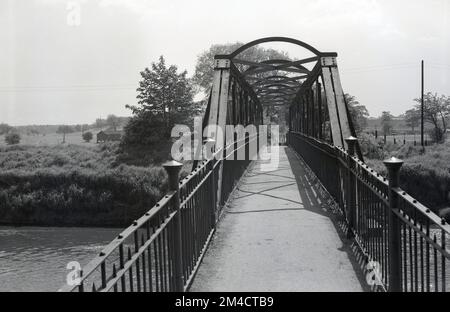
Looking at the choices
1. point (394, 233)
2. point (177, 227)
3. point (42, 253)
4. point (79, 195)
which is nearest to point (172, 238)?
point (177, 227)

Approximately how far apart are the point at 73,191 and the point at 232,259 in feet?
97.4

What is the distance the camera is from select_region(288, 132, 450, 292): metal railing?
329 cm

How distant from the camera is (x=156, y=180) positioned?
34.0 m

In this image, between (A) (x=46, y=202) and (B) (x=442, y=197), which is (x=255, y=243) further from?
(A) (x=46, y=202)

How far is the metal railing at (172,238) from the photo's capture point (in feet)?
8.88

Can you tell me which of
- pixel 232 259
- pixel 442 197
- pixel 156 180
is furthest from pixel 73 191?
pixel 232 259

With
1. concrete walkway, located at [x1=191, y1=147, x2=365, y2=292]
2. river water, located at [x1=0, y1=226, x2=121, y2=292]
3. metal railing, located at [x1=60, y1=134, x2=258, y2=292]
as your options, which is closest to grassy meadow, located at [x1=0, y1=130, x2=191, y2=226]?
river water, located at [x1=0, y1=226, x2=121, y2=292]

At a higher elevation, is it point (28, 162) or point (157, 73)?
point (157, 73)

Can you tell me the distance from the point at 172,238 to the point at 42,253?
67.0 ft

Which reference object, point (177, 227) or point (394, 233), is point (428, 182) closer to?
point (394, 233)

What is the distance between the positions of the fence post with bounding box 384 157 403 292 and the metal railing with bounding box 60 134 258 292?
5.97 feet

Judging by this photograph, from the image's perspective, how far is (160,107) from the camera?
46281mm

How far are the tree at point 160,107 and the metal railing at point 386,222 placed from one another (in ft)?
120
